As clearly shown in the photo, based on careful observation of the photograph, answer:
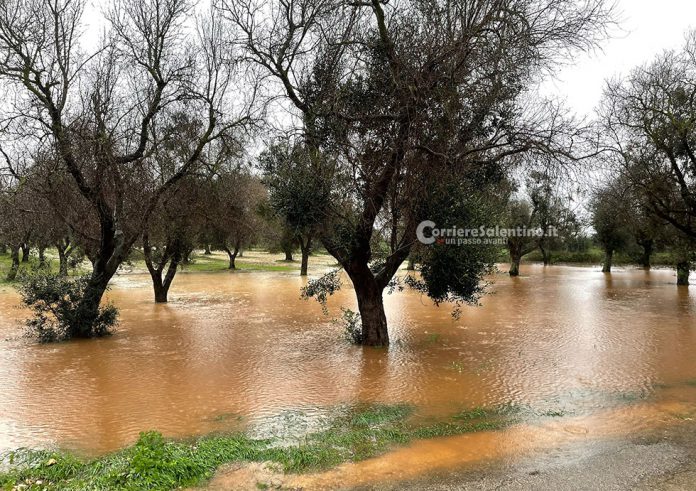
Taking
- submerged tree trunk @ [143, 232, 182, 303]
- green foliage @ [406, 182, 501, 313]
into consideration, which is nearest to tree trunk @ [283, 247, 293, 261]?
submerged tree trunk @ [143, 232, 182, 303]

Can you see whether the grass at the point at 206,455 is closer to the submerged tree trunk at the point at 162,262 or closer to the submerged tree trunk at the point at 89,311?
the submerged tree trunk at the point at 89,311

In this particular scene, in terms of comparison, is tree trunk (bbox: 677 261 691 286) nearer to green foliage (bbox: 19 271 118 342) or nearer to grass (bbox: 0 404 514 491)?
grass (bbox: 0 404 514 491)

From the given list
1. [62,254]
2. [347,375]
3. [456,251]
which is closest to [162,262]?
[62,254]

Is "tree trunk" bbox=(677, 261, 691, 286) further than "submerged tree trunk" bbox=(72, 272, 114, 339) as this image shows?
Yes

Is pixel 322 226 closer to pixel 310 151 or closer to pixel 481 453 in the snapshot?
pixel 310 151

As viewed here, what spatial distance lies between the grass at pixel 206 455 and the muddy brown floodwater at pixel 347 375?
0.36 metres

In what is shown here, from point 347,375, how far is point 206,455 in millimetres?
4477

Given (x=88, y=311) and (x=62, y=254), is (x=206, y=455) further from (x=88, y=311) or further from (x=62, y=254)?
(x=62, y=254)

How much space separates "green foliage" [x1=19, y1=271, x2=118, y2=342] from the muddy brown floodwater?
567mm

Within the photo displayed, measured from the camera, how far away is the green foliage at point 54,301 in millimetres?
12719

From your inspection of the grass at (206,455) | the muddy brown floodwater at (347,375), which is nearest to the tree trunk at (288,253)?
the muddy brown floodwater at (347,375)

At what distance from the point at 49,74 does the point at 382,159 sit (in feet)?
29.1

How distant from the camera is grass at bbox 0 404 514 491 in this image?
519 centimetres

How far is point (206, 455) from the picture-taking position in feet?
19.1
